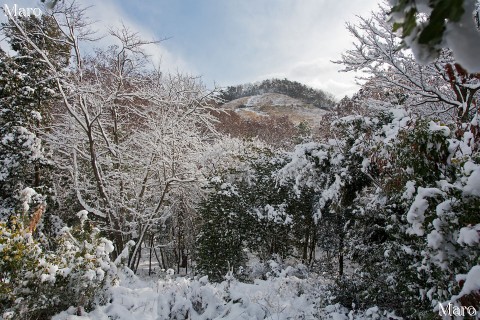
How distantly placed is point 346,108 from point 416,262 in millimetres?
18302

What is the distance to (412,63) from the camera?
5.57m

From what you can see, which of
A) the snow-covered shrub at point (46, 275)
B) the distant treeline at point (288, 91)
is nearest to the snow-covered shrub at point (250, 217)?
the snow-covered shrub at point (46, 275)

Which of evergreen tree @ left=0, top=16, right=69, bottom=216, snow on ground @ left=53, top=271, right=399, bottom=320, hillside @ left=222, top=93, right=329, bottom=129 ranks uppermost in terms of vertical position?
hillside @ left=222, top=93, right=329, bottom=129

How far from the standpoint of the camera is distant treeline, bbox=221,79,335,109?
99.2m

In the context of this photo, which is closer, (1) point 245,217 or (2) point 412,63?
(2) point 412,63

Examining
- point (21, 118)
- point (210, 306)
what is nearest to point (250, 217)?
point (210, 306)

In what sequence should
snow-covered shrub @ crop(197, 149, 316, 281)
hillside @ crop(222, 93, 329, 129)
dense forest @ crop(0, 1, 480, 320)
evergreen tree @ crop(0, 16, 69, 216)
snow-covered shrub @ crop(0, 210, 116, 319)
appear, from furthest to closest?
1. hillside @ crop(222, 93, 329, 129)
2. snow-covered shrub @ crop(197, 149, 316, 281)
3. evergreen tree @ crop(0, 16, 69, 216)
4. snow-covered shrub @ crop(0, 210, 116, 319)
5. dense forest @ crop(0, 1, 480, 320)

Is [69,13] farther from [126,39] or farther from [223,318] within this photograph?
[223,318]

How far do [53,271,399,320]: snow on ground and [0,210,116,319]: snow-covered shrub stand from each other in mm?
233

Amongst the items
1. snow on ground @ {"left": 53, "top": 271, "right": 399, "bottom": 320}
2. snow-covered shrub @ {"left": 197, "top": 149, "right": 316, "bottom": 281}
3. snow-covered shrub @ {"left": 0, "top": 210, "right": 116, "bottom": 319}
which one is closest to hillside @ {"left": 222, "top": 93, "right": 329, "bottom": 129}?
snow-covered shrub @ {"left": 197, "top": 149, "right": 316, "bottom": 281}

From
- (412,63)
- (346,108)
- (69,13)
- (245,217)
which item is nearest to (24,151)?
(69,13)

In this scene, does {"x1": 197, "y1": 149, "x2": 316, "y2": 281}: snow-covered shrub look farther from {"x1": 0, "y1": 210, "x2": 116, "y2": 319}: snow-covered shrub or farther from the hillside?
the hillside

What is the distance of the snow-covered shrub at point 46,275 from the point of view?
12.8ft

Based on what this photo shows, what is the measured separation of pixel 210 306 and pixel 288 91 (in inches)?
4285
